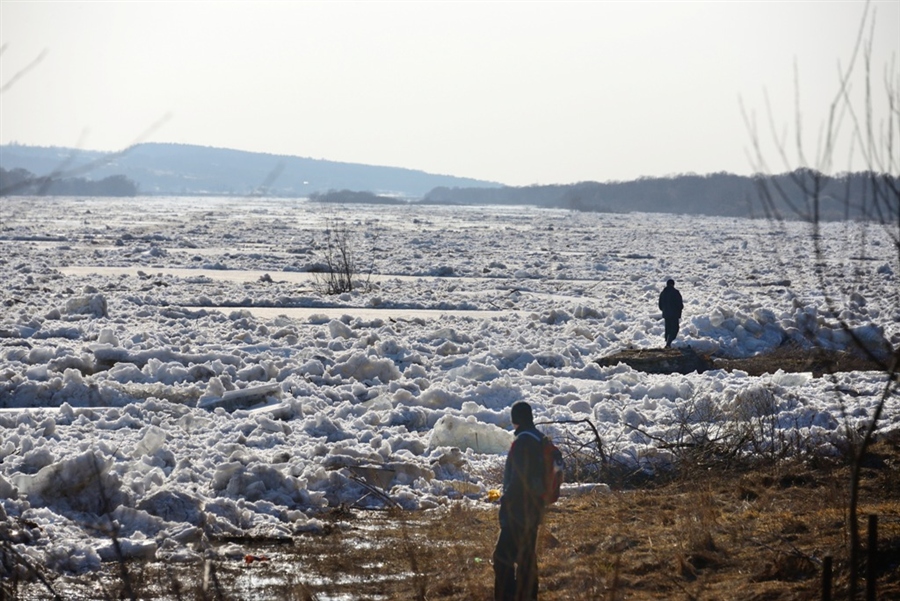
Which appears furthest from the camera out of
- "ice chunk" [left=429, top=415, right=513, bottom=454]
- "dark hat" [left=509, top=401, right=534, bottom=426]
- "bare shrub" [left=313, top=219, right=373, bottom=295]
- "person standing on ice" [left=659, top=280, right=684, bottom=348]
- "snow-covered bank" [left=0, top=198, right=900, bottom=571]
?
"bare shrub" [left=313, top=219, right=373, bottom=295]

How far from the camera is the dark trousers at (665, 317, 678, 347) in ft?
49.2

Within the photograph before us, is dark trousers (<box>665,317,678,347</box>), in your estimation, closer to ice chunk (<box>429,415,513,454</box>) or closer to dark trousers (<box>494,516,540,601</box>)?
ice chunk (<box>429,415,513,454</box>)

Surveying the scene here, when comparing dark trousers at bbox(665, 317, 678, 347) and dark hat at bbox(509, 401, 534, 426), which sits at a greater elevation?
dark hat at bbox(509, 401, 534, 426)

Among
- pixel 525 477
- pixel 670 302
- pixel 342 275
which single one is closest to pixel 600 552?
pixel 525 477

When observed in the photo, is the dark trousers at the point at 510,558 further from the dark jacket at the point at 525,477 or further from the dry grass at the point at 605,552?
the dry grass at the point at 605,552

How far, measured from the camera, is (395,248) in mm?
38469

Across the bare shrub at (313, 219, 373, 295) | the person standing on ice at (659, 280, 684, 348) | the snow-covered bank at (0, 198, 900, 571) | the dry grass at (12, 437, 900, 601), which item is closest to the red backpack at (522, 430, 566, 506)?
the dry grass at (12, 437, 900, 601)

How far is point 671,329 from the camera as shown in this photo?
593 inches

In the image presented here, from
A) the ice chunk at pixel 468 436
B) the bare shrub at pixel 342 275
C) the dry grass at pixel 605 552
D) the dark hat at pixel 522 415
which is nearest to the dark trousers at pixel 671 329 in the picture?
the ice chunk at pixel 468 436

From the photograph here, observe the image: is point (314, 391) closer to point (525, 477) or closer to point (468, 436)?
point (468, 436)

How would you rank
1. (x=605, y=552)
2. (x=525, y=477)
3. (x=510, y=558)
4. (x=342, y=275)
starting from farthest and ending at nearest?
(x=342, y=275) < (x=605, y=552) < (x=510, y=558) < (x=525, y=477)

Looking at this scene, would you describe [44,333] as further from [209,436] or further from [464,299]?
[464,299]

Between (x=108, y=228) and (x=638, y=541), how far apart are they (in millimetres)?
44972

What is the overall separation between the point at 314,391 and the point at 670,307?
18.6ft
